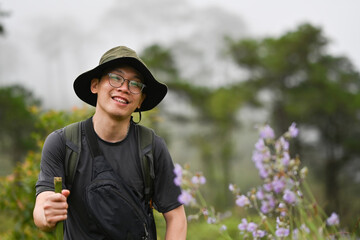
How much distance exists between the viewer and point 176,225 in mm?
1662

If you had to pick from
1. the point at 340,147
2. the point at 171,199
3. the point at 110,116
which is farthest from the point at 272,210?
the point at 340,147

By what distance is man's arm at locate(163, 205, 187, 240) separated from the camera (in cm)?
→ 165

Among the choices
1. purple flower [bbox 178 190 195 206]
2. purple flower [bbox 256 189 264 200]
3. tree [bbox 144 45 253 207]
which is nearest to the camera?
purple flower [bbox 178 190 195 206]

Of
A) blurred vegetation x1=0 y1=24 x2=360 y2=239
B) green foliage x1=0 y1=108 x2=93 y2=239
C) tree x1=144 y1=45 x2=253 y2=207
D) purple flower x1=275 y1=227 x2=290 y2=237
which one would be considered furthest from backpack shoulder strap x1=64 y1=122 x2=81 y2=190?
tree x1=144 y1=45 x2=253 y2=207

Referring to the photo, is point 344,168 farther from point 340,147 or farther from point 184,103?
point 184,103

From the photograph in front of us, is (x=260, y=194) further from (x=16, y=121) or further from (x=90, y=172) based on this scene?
(x=16, y=121)

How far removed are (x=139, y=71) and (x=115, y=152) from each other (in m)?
0.37

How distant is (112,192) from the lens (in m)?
1.50

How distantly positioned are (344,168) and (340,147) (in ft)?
3.52

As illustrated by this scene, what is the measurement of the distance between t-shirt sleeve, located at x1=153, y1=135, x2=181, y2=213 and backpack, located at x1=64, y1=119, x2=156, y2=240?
0.05 metres

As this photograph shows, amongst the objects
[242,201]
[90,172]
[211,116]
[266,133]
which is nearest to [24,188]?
[90,172]

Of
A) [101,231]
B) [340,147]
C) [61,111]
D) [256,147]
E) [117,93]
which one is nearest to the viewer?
[101,231]

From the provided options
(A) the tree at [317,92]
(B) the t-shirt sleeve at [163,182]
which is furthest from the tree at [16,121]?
(B) the t-shirt sleeve at [163,182]

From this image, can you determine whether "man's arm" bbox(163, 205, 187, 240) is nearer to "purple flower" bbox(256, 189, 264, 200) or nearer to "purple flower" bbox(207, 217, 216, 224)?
"purple flower" bbox(207, 217, 216, 224)
